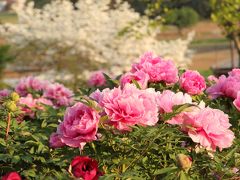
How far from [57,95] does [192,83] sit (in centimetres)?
193

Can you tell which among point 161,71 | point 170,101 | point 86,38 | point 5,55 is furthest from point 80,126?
point 5,55

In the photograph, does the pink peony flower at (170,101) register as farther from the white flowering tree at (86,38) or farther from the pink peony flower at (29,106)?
the white flowering tree at (86,38)

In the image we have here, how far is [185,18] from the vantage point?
6209cm

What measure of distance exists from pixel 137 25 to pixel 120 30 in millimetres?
745

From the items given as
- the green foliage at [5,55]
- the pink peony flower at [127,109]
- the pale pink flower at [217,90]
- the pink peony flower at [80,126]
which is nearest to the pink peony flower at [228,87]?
the pale pink flower at [217,90]

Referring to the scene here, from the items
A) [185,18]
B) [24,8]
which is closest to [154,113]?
[24,8]

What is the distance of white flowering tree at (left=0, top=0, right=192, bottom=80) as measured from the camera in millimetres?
12891

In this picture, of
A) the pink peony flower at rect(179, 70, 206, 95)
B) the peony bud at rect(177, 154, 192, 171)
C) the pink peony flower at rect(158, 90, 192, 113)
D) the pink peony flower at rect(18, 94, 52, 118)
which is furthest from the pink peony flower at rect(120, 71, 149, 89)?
the peony bud at rect(177, 154, 192, 171)

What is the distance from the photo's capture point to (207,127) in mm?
2619

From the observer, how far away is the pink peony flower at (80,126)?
2.57 m

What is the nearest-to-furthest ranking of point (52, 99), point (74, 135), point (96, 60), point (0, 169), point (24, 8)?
point (74, 135) → point (0, 169) → point (52, 99) → point (96, 60) → point (24, 8)

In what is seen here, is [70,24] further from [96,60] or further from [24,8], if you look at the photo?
[24,8]

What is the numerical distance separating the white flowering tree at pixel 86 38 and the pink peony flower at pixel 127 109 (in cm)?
979

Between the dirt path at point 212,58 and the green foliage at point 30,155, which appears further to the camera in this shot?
the dirt path at point 212,58
